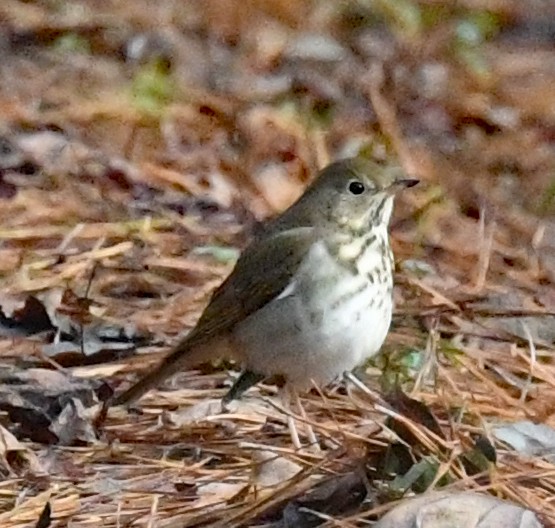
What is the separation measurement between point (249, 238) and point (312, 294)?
65.0 inches

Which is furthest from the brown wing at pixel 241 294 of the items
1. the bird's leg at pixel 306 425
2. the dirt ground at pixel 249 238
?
the bird's leg at pixel 306 425

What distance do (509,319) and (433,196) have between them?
1.34m

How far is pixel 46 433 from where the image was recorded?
12.9 feet

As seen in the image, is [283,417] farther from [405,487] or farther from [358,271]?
[405,487]

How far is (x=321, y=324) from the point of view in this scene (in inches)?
155

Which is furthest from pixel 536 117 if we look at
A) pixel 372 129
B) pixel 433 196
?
pixel 433 196

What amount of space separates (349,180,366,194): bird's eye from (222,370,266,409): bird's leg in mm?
531

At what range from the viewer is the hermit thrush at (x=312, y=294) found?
12.9 feet

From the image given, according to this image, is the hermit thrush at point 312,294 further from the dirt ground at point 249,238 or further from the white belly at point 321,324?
the dirt ground at point 249,238

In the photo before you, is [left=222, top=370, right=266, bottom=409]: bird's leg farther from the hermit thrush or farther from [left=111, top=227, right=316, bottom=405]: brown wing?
[left=111, top=227, right=316, bottom=405]: brown wing

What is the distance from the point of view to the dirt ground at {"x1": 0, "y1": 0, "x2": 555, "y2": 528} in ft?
11.4

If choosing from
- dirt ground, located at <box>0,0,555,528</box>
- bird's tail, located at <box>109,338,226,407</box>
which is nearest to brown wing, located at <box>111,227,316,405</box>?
bird's tail, located at <box>109,338,226,407</box>

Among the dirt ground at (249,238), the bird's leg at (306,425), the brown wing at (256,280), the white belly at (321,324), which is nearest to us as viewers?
the dirt ground at (249,238)

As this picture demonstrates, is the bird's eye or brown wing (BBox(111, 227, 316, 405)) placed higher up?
the bird's eye
